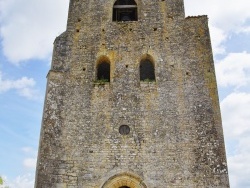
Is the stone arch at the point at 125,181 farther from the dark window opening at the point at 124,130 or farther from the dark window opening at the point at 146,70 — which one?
the dark window opening at the point at 146,70

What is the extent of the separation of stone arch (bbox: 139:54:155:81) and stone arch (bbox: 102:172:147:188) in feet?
13.5

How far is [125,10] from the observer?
51.3 ft

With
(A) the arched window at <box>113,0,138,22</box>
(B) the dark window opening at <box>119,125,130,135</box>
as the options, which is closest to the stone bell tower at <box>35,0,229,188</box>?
(B) the dark window opening at <box>119,125,130,135</box>

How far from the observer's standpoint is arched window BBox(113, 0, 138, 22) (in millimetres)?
15375

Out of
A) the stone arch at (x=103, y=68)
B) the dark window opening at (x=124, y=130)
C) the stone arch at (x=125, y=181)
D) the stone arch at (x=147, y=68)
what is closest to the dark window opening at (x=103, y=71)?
the stone arch at (x=103, y=68)

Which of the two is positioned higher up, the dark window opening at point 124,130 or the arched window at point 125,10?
the arched window at point 125,10

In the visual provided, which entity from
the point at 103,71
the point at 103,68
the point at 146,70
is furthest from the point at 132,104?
the point at 103,68

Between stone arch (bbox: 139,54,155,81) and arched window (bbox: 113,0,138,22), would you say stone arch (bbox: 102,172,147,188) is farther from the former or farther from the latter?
arched window (bbox: 113,0,138,22)

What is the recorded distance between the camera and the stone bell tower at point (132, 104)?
37.1 feet

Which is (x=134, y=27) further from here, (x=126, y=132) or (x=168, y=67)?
(x=126, y=132)

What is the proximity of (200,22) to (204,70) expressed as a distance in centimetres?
231

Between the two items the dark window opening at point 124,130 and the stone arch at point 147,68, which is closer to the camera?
the dark window opening at point 124,130

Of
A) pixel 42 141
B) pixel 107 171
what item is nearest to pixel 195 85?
pixel 107 171

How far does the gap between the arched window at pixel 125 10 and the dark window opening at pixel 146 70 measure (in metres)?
2.62
